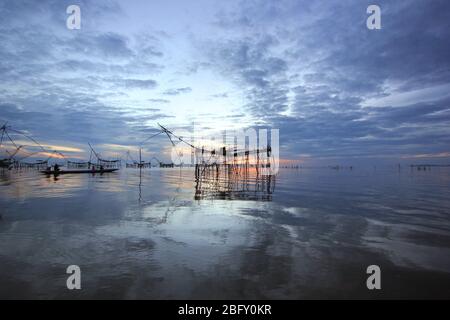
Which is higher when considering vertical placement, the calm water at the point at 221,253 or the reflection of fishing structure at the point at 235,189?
the reflection of fishing structure at the point at 235,189

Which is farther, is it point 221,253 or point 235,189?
point 235,189

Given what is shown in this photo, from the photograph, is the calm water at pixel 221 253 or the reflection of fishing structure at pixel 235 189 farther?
the reflection of fishing structure at pixel 235 189

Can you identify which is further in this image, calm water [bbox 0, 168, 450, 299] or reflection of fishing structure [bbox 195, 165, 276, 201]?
reflection of fishing structure [bbox 195, 165, 276, 201]

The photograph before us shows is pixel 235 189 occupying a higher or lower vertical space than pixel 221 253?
higher

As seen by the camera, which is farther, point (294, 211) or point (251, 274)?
point (294, 211)

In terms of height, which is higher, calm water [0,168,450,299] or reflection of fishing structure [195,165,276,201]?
reflection of fishing structure [195,165,276,201]

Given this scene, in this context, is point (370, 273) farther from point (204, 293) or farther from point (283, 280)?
point (204, 293)

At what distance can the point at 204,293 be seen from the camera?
748cm

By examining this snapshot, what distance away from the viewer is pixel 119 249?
1084cm

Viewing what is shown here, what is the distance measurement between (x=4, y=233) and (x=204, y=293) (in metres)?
10.7

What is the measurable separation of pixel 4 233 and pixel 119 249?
621cm
